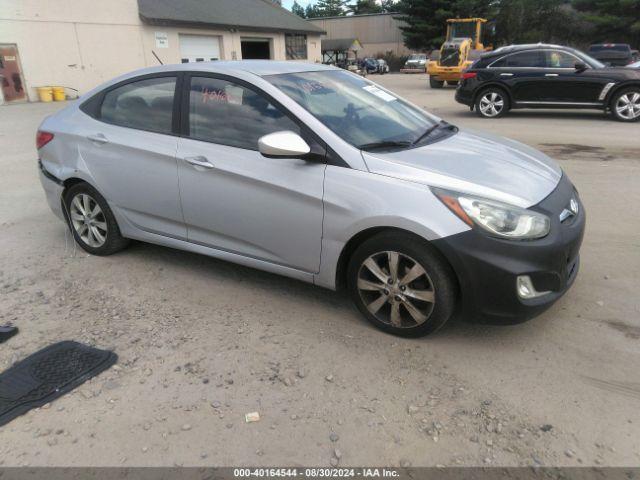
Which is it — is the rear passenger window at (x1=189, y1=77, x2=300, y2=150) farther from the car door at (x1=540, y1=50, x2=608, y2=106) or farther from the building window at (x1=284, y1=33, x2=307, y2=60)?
the building window at (x1=284, y1=33, x2=307, y2=60)

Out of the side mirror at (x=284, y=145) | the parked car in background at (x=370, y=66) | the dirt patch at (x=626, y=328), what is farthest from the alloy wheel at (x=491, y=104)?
the parked car in background at (x=370, y=66)

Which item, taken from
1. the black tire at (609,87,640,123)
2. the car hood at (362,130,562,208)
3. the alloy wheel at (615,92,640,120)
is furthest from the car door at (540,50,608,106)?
the car hood at (362,130,562,208)

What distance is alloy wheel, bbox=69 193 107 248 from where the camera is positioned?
4.49 metres

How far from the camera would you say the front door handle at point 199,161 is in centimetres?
364

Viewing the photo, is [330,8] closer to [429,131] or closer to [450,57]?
[450,57]

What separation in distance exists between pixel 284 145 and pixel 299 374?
53.9 inches

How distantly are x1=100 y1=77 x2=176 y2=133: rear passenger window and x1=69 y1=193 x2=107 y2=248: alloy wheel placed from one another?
0.74 metres

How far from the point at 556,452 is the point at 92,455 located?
7.01 ft

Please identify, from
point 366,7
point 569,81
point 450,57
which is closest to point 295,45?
point 450,57

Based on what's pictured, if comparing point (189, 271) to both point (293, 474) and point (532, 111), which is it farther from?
point (532, 111)

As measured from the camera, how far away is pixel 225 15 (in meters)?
30.5

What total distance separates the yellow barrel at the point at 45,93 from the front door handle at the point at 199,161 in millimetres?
21542

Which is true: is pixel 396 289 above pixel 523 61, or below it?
below

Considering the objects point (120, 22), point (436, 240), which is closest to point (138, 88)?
point (436, 240)
